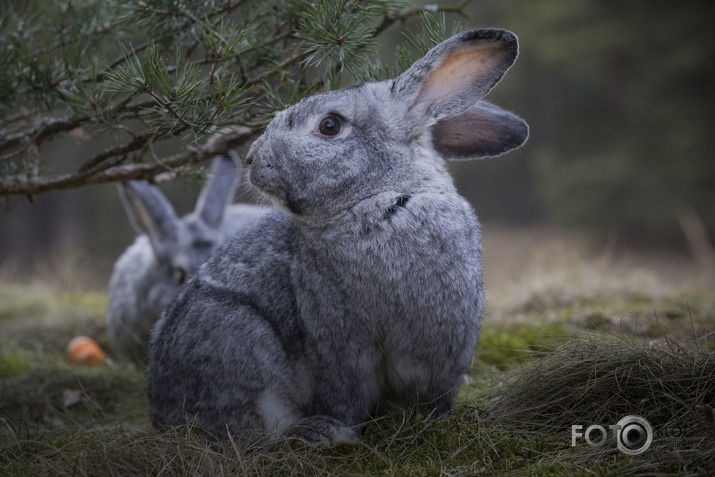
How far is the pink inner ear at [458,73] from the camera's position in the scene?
2943 mm

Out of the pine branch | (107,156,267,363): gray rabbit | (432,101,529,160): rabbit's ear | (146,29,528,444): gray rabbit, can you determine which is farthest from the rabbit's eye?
(107,156,267,363): gray rabbit

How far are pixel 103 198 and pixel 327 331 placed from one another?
14892mm

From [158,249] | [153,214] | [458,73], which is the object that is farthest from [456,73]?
[158,249]

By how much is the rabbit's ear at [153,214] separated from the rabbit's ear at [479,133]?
262cm

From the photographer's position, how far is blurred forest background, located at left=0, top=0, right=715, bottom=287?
12.7 metres

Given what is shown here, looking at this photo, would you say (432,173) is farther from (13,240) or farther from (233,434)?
(13,240)

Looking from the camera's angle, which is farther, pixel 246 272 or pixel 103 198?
pixel 103 198

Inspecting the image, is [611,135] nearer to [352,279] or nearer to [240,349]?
[352,279]

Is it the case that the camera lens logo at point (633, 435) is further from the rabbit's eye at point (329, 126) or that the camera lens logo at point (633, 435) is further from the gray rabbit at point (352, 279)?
the rabbit's eye at point (329, 126)

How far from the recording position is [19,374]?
14.9ft

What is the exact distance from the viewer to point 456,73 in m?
2.98

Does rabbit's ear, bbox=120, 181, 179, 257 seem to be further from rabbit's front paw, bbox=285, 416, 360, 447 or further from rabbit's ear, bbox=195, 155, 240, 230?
rabbit's front paw, bbox=285, 416, 360, 447

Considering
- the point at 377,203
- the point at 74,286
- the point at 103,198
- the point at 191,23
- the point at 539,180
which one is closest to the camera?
the point at 377,203

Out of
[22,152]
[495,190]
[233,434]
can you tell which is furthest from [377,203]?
[495,190]
